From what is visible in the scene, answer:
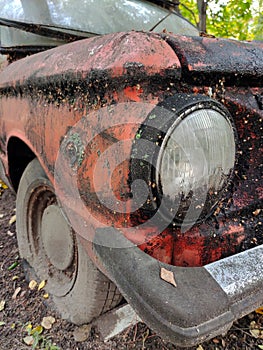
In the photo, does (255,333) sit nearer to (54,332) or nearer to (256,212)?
(256,212)

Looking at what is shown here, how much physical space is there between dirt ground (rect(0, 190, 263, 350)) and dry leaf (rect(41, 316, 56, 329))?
14 millimetres

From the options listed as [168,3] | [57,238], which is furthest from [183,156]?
[168,3]

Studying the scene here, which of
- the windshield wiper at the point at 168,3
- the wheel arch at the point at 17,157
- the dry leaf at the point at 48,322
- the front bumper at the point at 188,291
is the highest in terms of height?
the windshield wiper at the point at 168,3

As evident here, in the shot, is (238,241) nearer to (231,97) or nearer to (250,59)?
(231,97)

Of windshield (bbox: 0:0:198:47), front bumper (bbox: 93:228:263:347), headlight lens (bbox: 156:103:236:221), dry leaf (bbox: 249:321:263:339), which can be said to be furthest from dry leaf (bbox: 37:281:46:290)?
windshield (bbox: 0:0:198:47)

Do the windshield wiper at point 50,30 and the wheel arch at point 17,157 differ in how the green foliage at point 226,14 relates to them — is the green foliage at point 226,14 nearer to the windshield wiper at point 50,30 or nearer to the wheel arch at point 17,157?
the windshield wiper at point 50,30

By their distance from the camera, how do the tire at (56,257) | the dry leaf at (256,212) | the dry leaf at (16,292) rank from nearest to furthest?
1. the dry leaf at (256,212)
2. the tire at (56,257)
3. the dry leaf at (16,292)

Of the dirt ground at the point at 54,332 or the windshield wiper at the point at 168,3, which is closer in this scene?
the dirt ground at the point at 54,332

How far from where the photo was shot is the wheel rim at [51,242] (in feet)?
5.91

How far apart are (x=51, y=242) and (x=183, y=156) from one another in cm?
117

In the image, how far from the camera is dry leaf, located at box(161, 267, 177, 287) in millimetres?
1027

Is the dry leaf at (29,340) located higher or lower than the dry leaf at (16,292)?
higher

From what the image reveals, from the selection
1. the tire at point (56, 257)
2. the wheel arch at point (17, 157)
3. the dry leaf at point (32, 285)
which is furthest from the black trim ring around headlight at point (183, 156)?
the dry leaf at point (32, 285)

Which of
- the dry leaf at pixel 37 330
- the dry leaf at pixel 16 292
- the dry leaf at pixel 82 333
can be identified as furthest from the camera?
the dry leaf at pixel 16 292
